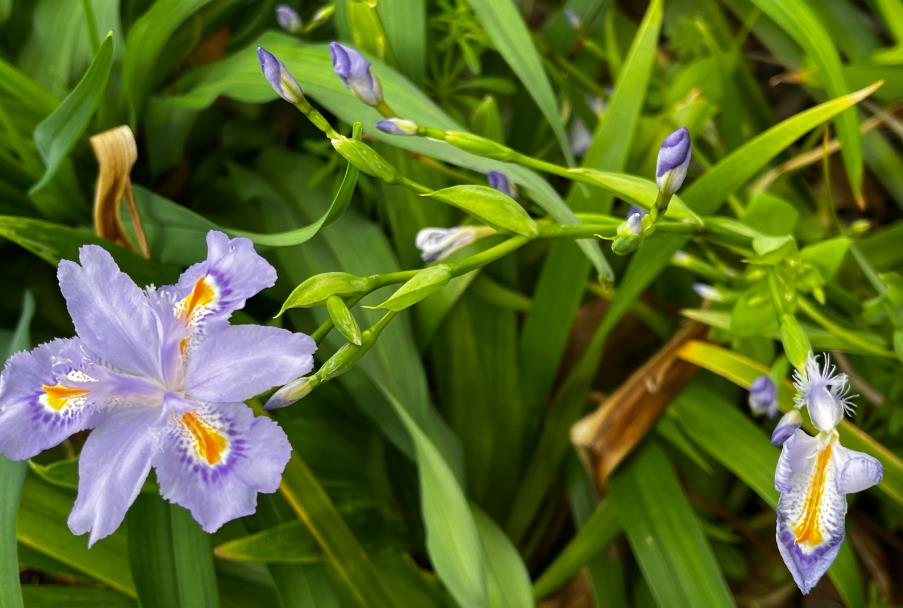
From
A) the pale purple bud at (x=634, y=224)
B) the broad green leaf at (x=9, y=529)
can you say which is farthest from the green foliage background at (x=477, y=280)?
the pale purple bud at (x=634, y=224)

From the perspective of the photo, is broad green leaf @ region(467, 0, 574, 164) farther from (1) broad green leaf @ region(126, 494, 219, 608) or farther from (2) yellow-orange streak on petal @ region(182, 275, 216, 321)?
(1) broad green leaf @ region(126, 494, 219, 608)

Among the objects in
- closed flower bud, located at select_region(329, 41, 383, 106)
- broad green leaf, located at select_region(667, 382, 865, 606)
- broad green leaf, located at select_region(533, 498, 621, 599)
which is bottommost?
broad green leaf, located at select_region(533, 498, 621, 599)

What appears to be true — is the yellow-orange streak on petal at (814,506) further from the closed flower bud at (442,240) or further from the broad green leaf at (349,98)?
the closed flower bud at (442,240)

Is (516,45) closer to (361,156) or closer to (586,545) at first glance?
(361,156)

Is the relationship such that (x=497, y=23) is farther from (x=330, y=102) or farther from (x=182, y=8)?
(x=182, y=8)

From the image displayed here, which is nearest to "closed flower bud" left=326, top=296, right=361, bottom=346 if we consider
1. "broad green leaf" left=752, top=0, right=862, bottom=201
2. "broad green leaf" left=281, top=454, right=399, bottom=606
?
"broad green leaf" left=281, top=454, right=399, bottom=606

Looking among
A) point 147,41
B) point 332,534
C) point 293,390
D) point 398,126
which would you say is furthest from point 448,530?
point 147,41
